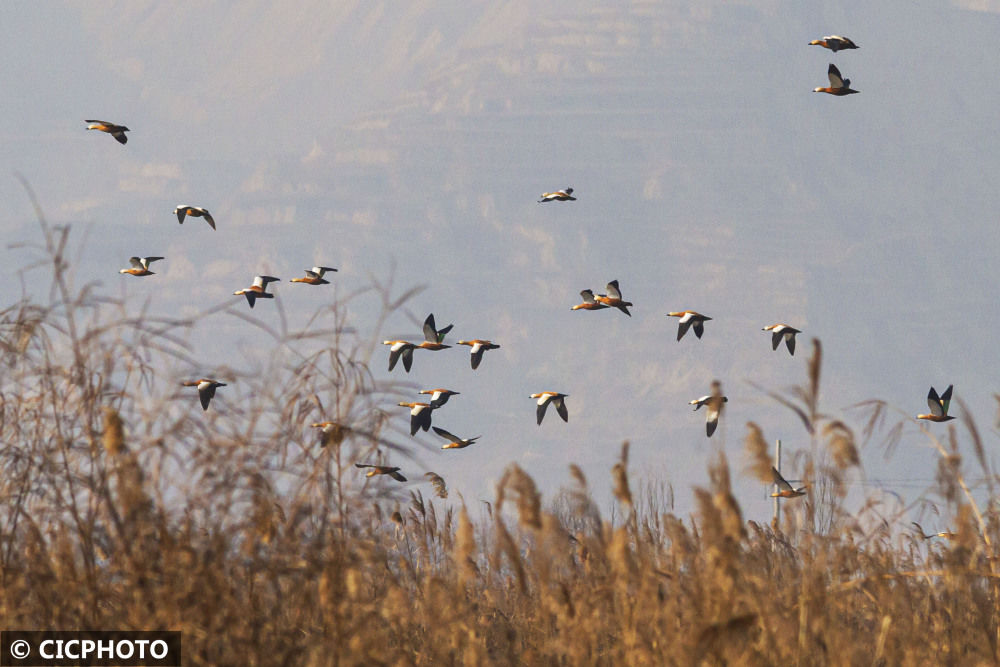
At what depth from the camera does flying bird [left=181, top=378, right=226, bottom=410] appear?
5.92 meters

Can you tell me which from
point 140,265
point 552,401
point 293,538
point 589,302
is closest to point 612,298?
point 589,302

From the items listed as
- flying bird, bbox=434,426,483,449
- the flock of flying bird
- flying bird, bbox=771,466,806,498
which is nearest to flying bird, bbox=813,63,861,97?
the flock of flying bird

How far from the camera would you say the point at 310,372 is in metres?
5.29

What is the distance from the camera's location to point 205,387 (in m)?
6.38

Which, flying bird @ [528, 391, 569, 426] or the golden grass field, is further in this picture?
flying bird @ [528, 391, 569, 426]

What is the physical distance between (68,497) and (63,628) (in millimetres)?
624

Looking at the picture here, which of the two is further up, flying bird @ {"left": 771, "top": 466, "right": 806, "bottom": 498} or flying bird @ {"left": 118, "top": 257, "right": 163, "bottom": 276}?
flying bird @ {"left": 118, "top": 257, "right": 163, "bottom": 276}

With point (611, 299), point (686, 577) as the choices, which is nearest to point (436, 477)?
point (686, 577)

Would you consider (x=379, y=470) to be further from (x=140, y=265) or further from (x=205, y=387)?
(x=140, y=265)

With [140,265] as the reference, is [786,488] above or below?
below

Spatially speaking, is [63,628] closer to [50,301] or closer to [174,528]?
[174,528]

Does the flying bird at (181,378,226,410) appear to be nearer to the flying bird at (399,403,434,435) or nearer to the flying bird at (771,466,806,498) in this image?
the flying bird at (399,403,434,435)

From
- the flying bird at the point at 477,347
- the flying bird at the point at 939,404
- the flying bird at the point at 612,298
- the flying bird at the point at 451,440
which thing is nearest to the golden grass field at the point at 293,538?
the flying bird at the point at 451,440

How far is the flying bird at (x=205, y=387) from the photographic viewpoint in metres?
5.92
